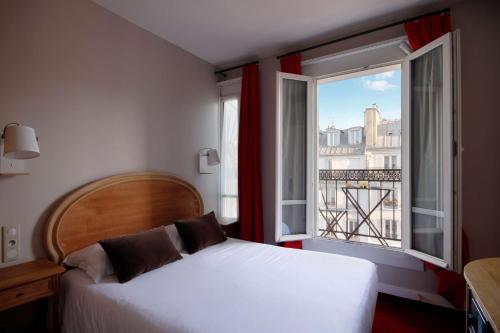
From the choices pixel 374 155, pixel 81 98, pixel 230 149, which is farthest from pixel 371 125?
pixel 81 98

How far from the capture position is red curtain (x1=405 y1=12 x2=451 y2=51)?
7.29 feet

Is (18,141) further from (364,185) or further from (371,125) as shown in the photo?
(371,125)

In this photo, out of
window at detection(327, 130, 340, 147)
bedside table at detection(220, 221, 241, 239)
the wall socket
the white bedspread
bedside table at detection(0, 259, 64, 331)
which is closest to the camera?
the white bedspread

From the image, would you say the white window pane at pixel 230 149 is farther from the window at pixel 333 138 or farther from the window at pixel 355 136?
the window at pixel 355 136

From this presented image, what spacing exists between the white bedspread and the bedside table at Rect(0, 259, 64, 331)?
102 millimetres

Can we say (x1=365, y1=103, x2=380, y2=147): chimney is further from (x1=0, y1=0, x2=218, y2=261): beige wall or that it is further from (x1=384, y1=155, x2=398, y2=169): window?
(x1=0, y1=0, x2=218, y2=261): beige wall

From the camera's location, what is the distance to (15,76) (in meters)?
1.78

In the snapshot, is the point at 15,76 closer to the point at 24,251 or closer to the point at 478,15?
the point at 24,251

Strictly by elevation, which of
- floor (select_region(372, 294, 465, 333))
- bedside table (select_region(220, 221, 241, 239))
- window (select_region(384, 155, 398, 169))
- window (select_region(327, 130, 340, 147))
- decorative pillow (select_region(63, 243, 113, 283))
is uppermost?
window (select_region(327, 130, 340, 147))

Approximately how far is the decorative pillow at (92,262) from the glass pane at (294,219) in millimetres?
1874

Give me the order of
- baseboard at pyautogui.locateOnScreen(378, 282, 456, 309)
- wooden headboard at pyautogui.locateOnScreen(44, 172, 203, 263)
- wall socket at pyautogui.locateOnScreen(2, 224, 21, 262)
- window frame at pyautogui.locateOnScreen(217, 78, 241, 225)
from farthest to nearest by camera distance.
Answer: window frame at pyautogui.locateOnScreen(217, 78, 241, 225) < baseboard at pyautogui.locateOnScreen(378, 282, 456, 309) < wooden headboard at pyautogui.locateOnScreen(44, 172, 203, 263) < wall socket at pyautogui.locateOnScreen(2, 224, 21, 262)

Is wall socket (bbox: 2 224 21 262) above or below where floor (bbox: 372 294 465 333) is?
above

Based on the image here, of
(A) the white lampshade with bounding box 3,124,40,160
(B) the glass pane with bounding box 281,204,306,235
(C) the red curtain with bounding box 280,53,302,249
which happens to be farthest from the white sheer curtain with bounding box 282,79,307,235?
(A) the white lampshade with bounding box 3,124,40,160

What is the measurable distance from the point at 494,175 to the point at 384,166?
2.04 meters
